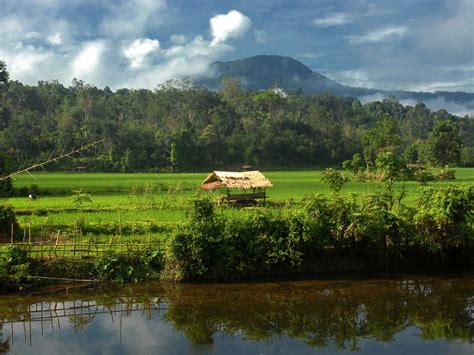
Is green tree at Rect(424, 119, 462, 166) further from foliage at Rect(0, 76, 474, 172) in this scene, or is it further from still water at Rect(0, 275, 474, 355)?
still water at Rect(0, 275, 474, 355)

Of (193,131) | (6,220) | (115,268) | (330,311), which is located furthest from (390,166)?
(193,131)

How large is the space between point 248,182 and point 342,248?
11.1 meters

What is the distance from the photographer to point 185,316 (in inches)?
502

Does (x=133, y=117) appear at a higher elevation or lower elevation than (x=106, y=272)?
higher

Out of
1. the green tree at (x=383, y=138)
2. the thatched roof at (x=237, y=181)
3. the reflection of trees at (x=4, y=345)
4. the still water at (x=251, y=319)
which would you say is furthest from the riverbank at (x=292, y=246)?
the green tree at (x=383, y=138)

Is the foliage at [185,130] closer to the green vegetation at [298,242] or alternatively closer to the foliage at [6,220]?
the green vegetation at [298,242]

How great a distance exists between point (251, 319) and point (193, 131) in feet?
214

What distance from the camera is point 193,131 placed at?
251ft

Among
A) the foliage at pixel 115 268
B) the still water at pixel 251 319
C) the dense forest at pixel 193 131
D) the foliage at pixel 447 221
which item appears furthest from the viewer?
the dense forest at pixel 193 131

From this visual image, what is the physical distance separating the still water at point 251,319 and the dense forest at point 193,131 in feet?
124

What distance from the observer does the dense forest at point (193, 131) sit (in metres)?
60.8

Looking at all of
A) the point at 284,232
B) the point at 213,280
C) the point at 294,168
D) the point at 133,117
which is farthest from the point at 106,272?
the point at 133,117

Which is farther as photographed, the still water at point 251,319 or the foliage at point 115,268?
the foliage at point 115,268

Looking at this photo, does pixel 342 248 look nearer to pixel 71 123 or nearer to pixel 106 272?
pixel 106 272
